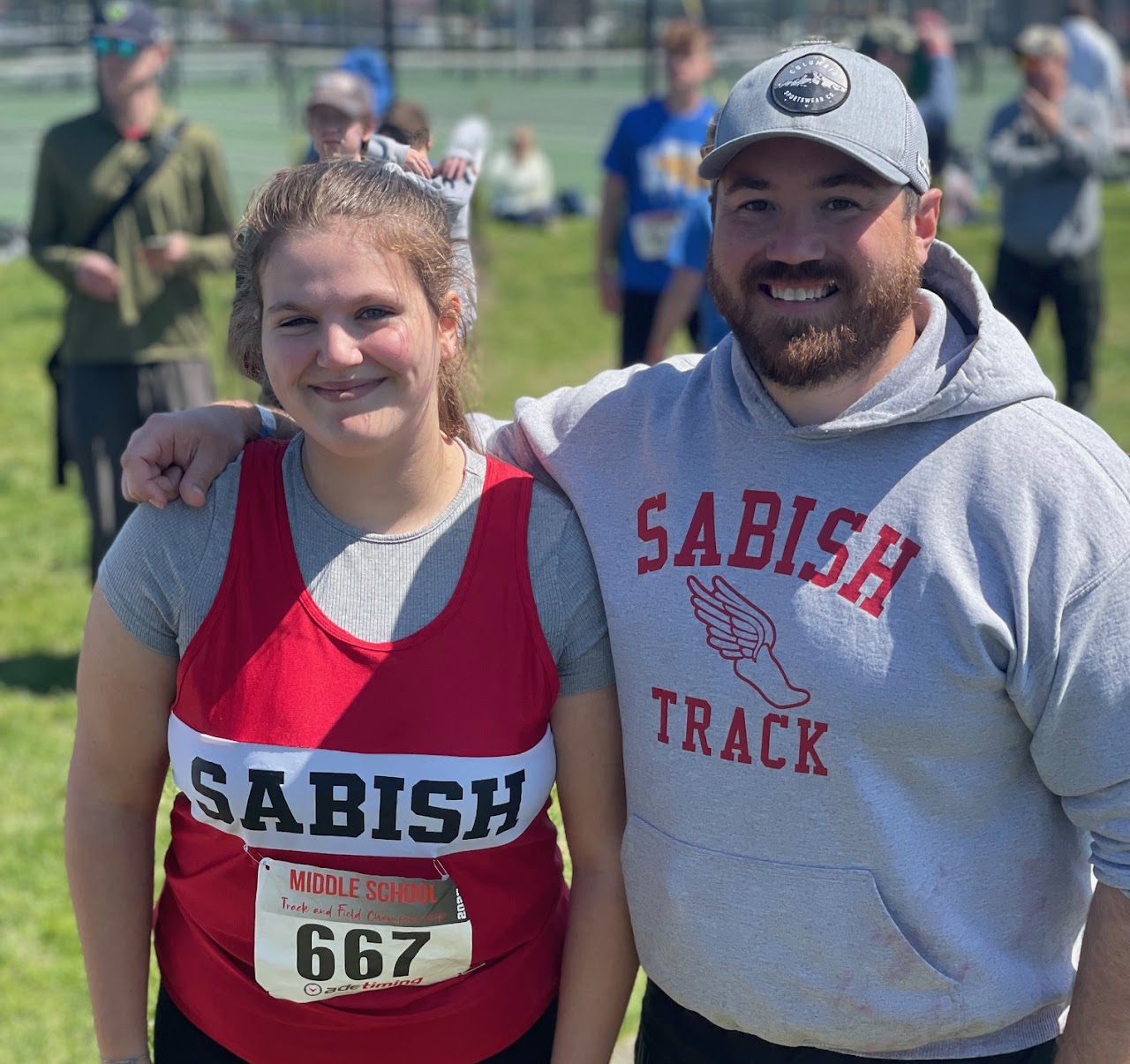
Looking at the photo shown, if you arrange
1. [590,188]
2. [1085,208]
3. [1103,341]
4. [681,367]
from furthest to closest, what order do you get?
[590,188] < [1103,341] < [1085,208] < [681,367]

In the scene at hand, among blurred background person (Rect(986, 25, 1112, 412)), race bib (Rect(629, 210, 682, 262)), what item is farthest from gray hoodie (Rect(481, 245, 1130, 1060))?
blurred background person (Rect(986, 25, 1112, 412))

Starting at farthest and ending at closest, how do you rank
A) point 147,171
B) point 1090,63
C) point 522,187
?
point 522,187 < point 1090,63 < point 147,171

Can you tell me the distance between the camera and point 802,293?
190cm

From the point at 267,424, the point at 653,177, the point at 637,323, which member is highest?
the point at 267,424

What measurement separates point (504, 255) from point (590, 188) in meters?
3.49

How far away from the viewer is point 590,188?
1767cm

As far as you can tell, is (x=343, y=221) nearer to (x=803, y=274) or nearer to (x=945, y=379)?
(x=803, y=274)

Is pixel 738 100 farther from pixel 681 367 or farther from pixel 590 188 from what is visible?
pixel 590 188

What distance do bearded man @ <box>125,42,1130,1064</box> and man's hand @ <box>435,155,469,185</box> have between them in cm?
84

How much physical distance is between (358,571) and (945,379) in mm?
827

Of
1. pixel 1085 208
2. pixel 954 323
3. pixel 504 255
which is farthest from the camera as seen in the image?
pixel 504 255

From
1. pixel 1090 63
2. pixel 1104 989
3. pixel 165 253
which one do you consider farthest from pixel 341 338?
pixel 1090 63

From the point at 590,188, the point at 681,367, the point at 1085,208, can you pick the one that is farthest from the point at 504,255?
the point at 681,367

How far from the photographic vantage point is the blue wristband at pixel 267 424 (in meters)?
2.21
